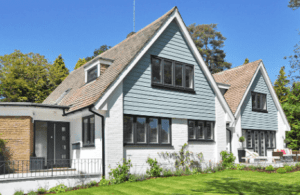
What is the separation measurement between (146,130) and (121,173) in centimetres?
245

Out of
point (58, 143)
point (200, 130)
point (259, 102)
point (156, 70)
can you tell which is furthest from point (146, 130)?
point (259, 102)

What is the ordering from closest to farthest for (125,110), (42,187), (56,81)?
(42,187), (125,110), (56,81)

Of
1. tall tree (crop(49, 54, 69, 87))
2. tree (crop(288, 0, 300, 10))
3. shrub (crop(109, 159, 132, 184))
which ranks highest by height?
tree (crop(288, 0, 300, 10))

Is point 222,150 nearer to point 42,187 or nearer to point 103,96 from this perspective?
point 103,96

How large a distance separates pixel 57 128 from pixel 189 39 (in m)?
8.39

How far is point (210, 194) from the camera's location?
31.2 ft

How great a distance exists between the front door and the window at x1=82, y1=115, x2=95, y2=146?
1905 mm

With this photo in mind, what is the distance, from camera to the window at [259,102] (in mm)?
22041

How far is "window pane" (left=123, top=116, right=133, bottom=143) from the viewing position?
13.1m

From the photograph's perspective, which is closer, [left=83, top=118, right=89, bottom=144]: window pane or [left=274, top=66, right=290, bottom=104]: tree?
[left=83, top=118, right=89, bottom=144]: window pane

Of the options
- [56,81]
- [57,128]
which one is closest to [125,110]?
[57,128]

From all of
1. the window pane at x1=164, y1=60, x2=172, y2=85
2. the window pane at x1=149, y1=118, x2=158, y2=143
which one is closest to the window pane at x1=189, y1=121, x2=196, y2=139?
the window pane at x1=149, y1=118, x2=158, y2=143

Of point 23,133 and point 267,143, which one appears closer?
point 23,133

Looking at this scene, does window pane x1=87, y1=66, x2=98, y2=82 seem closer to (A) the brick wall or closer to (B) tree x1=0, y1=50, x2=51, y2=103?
(A) the brick wall
